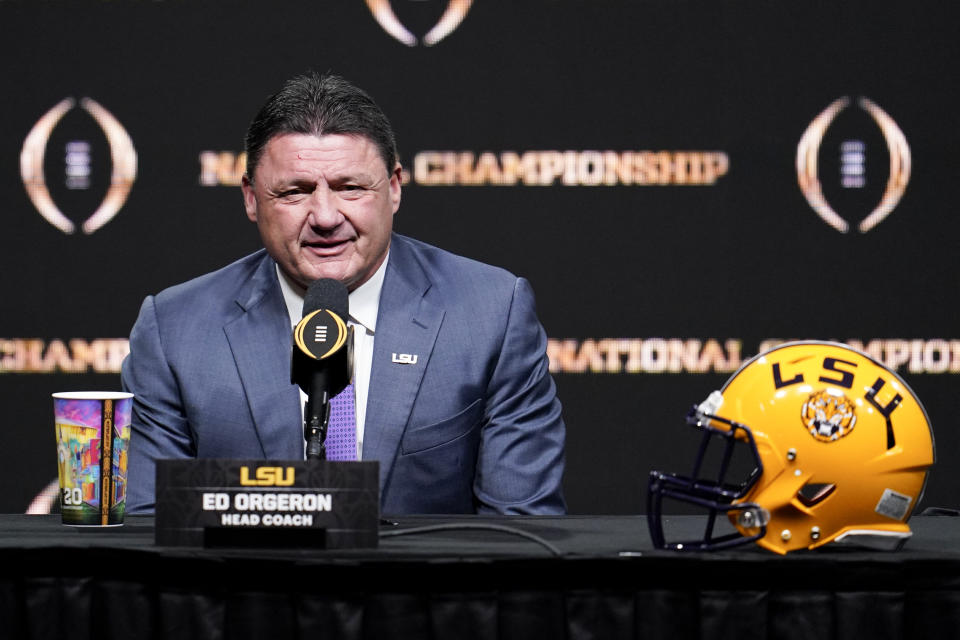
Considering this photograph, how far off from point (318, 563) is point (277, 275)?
1.22m

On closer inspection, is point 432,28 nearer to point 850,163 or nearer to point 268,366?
point 850,163

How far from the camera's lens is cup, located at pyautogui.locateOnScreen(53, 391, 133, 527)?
1826mm

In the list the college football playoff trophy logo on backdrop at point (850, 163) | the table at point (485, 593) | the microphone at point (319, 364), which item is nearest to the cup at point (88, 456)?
the table at point (485, 593)

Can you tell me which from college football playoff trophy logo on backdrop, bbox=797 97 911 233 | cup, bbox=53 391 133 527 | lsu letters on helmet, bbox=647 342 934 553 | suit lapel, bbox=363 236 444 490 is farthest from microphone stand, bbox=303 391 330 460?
college football playoff trophy logo on backdrop, bbox=797 97 911 233

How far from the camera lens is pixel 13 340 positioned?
3.46 metres

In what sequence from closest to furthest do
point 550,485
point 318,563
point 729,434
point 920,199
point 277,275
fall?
1. point 318,563
2. point 729,434
3. point 550,485
4. point 277,275
5. point 920,199

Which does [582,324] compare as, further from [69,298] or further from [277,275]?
[69,298]

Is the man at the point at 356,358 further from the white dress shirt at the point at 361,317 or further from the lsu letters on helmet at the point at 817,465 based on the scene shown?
the lsu letters on helmet at the point at 817,465

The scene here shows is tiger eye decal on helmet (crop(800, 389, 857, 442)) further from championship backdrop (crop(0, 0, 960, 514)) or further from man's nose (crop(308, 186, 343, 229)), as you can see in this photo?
championship backdrop (crop(0, 0, 960, 514))

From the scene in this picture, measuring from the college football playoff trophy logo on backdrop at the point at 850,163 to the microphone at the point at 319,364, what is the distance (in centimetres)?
208

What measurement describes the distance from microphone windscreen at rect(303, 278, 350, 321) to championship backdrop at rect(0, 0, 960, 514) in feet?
5.33

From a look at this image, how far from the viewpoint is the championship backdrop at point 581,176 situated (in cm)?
344

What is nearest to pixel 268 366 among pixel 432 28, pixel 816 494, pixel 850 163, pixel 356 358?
pixel 356 358

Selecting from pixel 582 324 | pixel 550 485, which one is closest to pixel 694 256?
pixel 582 324
